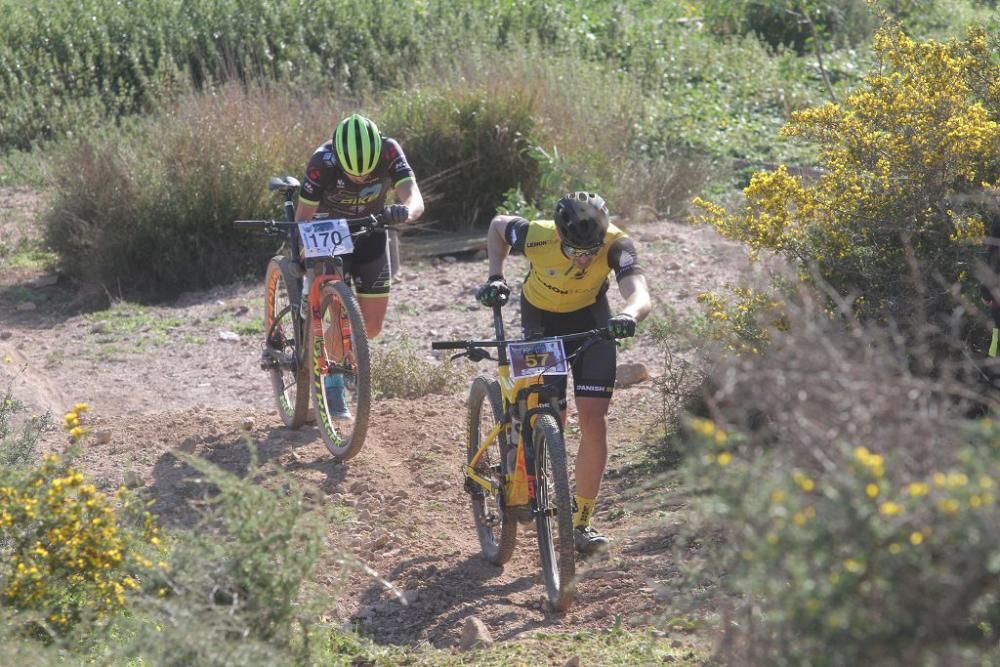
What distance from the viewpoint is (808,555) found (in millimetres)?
2887

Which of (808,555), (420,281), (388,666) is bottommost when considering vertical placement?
(420,281)

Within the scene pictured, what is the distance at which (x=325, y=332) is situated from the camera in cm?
732

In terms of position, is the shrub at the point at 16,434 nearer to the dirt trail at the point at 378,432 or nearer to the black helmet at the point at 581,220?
the dirt trail at the point at 378,432

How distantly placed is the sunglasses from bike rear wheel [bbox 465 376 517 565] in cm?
69

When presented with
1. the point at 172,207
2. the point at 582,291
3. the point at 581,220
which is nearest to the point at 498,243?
the point at 582,291

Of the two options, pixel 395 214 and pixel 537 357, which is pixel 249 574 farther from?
pixel 395 214

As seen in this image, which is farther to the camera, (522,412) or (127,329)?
(127,329)

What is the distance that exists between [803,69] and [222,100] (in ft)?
26.2

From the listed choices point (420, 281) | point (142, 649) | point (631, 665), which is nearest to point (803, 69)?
point (420, 281)

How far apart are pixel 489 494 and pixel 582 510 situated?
1.43 ft

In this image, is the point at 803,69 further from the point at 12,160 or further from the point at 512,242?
the point at 512,242

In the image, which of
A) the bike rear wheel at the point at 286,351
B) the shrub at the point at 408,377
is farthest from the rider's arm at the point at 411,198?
the shrub at the point at 408,377

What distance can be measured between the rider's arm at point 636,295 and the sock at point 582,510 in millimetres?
874

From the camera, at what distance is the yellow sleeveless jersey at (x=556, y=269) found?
5.98 metres
